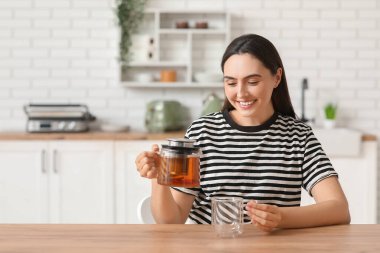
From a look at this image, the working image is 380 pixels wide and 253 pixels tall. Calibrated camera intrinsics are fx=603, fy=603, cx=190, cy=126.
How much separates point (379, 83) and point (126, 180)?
6.88ft

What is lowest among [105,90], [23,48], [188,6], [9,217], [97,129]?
[9,217]

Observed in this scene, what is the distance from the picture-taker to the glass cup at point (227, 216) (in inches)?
65.6

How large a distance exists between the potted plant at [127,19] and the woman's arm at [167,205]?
2.59 metres

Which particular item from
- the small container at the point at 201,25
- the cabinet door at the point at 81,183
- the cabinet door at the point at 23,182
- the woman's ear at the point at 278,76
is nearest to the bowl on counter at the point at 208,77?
the small container at the point at 201,25

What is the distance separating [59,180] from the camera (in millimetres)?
4180

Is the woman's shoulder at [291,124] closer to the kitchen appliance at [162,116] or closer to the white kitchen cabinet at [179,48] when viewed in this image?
the kitchen appliance at [162,116]

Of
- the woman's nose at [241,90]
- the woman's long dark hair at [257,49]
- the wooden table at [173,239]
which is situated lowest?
the wooden table at [173,239]

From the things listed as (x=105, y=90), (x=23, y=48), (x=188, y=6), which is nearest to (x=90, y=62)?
(x=105, y=90)

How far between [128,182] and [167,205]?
2231 mm

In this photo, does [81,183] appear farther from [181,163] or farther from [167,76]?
[181,163]

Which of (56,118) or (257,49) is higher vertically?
(257,49)

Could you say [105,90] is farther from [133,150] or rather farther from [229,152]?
[229,152]

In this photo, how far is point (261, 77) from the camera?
2.00 metres

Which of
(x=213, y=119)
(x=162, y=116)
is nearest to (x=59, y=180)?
(x=162, y=116)
